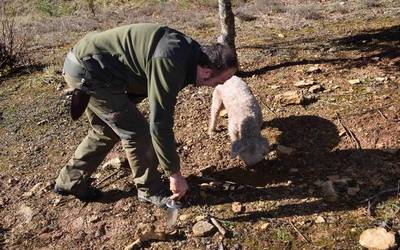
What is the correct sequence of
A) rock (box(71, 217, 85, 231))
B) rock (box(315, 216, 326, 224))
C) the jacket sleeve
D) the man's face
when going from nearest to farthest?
1. the jacket sleeve
2. the man's face
3. rock (box(315, 216, 326, 224))
4. rock (box(71, 217, 85, 231))

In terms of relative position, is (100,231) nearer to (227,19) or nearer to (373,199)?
(373,199)

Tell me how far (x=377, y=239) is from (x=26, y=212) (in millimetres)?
3159

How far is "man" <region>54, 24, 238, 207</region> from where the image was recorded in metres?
3.29

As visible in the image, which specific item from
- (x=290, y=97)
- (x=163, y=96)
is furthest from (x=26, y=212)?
(x=290, y=97)

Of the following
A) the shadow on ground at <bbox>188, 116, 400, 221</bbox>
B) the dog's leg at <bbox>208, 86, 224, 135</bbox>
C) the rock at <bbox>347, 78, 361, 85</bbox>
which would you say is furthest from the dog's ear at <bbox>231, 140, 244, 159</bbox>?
the rock at <bbox>347, 78, 361, 85</bbox>

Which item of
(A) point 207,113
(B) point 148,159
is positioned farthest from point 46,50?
(B) point 148,159

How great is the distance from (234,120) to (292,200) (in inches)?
47.2

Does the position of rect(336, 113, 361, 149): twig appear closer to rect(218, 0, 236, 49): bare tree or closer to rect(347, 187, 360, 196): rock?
rect(347, 187, 360, 196): rock

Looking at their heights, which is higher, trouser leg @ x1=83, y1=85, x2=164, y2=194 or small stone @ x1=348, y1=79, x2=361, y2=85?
trouser leg @ x1=83, y1=85, x2=164, y2=194

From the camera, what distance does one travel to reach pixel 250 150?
4.68 meters

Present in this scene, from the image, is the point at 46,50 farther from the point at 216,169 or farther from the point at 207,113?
the point at 216,169

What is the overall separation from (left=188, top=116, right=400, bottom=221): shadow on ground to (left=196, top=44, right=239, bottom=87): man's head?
140 cm

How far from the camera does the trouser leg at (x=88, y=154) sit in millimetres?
4219

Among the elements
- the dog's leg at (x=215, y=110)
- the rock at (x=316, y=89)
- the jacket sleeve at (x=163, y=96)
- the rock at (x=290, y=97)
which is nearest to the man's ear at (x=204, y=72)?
the jacket sleeve at (x=163, y=96)
